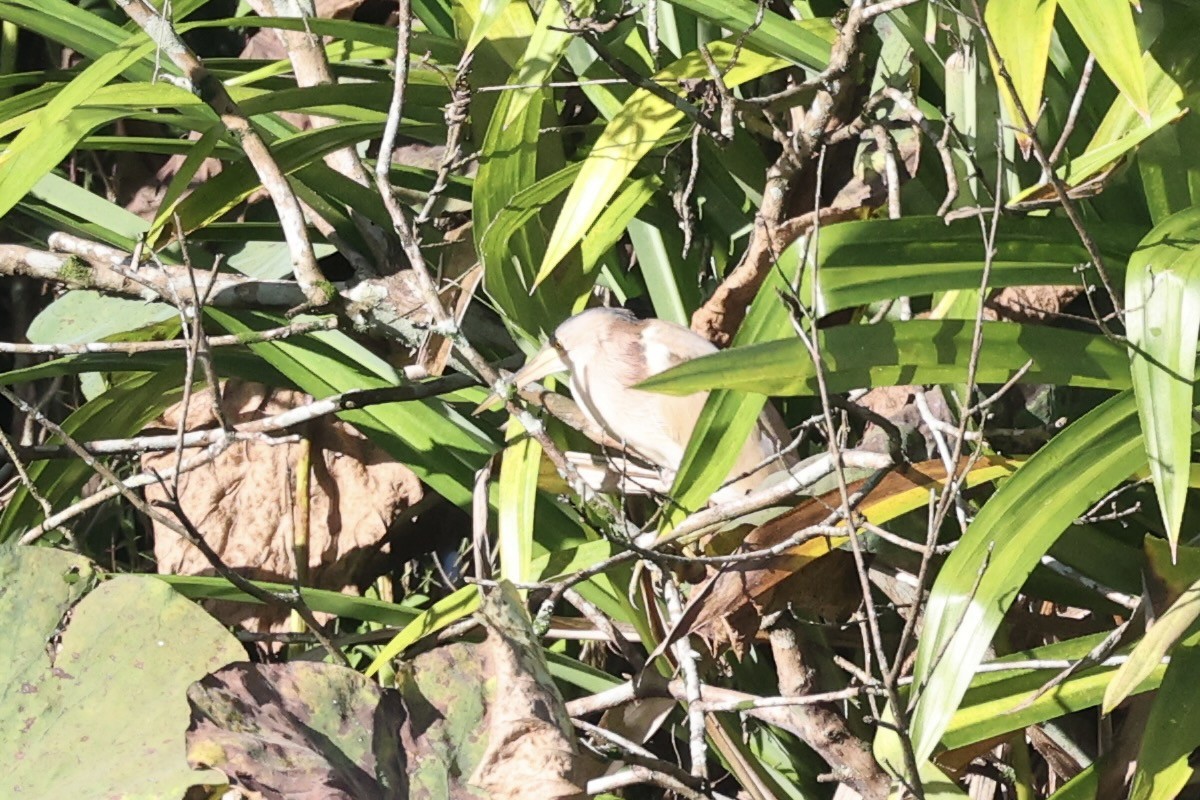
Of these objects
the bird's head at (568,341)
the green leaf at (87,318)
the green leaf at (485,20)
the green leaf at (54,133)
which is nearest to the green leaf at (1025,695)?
the bird's head at (568,341)

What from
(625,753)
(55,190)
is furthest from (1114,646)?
(55,190)

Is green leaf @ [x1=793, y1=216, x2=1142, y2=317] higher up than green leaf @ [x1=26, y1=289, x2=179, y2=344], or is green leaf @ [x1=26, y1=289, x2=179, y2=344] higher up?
green leaf @ [x1=793, y1=216, x2=1142, y2=317]

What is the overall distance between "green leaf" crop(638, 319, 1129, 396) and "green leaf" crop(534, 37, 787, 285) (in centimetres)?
39

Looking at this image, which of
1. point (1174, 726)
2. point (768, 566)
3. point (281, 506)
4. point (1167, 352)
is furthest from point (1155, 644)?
point (281, 506)

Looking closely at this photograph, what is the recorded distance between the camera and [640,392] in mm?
1332

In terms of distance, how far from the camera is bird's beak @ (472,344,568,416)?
1416 mm

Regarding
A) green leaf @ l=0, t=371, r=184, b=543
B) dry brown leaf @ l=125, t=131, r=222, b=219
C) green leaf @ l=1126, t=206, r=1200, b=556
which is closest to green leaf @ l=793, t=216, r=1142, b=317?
green leaf @ l=1126, t=206, r=1200, b=556

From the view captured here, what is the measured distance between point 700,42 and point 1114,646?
0.95 meters

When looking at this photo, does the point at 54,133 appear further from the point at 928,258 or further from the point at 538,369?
the point at 928,258

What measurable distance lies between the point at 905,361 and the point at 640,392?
0.38 metres

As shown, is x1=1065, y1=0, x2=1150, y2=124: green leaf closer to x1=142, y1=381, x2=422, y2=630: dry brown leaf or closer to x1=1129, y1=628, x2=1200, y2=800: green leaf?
x1=1129, y1=628, x2=1200, y2=800: green leaf

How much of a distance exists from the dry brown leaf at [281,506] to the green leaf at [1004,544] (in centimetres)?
86

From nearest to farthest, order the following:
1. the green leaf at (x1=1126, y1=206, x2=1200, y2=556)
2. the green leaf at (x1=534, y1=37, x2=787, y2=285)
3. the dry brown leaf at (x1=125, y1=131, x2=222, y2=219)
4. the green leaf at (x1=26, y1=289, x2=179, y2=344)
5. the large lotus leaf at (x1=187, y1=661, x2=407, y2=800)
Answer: the green leaf at (x1=1126, y1=206, x2=1200, y2=556) < the large lotus leaf at (x1=187, y1=661, x2=407, y2=800) < the green leaf at (x1=534, y1=37, x2=787, y2=285) < the green leaf at (x1=26, y1=289, x2=179, y2=344) < the dry brown leaf at (x1=125, y1=131, x2=222, y2=219)

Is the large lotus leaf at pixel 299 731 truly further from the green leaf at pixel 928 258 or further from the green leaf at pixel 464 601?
the green leaf at pixel 928 258
